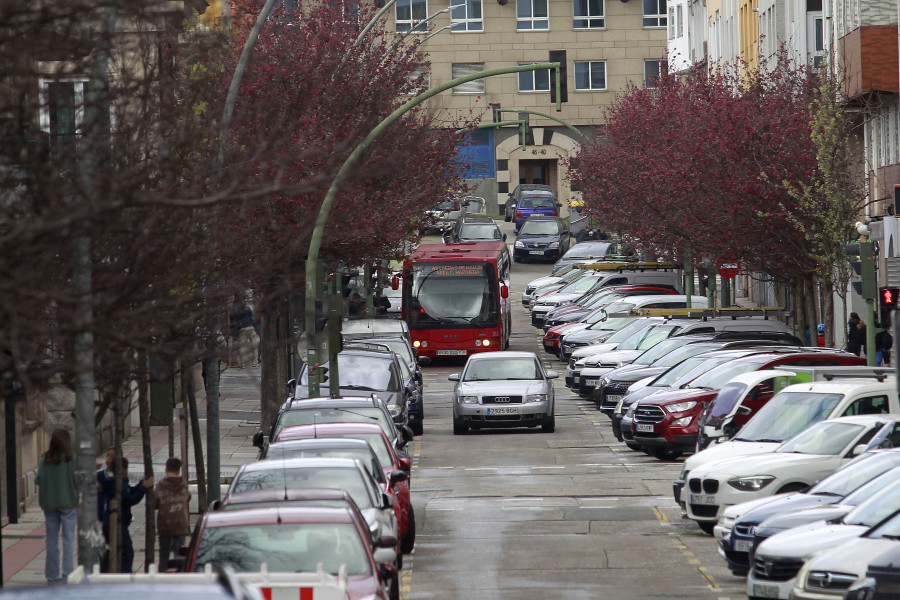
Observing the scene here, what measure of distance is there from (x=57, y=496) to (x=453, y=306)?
3074 cm

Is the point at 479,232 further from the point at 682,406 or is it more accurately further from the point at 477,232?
the point at 682,406

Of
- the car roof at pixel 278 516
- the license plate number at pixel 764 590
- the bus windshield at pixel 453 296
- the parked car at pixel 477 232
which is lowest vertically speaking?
the license plate number at pixel 764 590

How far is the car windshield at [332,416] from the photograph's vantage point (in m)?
20.1

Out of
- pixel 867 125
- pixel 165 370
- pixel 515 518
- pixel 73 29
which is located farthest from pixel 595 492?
pixel 867 125

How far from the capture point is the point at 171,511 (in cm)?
1577

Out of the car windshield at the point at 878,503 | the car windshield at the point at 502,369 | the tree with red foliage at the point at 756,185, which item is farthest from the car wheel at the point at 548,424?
the car windshield at the point at 878,503

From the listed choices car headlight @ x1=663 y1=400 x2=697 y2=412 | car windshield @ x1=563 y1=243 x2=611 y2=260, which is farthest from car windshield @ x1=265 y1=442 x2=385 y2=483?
car windshield @ x1=563 y1=243 x2=611 y2=260

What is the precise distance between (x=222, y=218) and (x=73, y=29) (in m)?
5.99

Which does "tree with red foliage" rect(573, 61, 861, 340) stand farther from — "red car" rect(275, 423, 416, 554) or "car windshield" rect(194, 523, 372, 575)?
"car windshield" rect(194, 523, 372, 575)

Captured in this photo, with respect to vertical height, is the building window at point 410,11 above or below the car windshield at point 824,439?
above

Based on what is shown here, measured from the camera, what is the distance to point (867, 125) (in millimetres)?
41281

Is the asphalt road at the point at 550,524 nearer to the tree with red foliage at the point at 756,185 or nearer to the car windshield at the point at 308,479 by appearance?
the car windshield at the point at 308,479

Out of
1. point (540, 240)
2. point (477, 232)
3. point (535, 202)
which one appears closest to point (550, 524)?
point (477, 232)

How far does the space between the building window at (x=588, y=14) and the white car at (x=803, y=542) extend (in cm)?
8840
